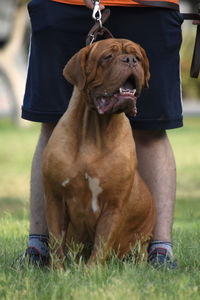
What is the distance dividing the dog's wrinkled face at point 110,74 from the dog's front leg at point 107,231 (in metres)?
0.60

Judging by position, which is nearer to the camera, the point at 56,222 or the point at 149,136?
the point at 56,222

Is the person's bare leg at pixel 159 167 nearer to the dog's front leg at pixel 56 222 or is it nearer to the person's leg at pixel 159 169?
the person's leg at pixel 159 169

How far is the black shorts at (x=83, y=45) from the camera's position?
4074 mm

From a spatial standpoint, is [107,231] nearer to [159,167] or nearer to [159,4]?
[159,167]

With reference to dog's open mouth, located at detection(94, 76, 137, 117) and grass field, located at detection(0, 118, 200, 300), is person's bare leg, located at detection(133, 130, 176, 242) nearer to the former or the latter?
grass field, located at detection(0, 118, 200, 300)

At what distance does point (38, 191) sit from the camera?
14.0 feet

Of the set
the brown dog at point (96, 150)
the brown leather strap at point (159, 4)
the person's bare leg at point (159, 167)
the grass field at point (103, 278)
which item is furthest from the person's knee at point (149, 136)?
the brown leather strap at point (159, 4)

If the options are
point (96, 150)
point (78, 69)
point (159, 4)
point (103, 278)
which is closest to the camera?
point (103, 278)

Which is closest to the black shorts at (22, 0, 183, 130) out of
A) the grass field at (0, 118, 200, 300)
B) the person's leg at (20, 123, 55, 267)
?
the person's leg at (20, 123, 55, 267)

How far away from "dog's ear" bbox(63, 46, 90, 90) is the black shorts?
519mm

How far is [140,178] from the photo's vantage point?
4.13m

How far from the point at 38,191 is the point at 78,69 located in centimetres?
103

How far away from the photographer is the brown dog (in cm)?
356

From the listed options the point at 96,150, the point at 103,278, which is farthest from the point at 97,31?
the point at 103,278
